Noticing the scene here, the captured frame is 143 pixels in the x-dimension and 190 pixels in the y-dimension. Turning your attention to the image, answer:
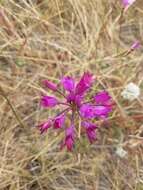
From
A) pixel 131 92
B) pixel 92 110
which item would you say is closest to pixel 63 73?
pixel 131 92

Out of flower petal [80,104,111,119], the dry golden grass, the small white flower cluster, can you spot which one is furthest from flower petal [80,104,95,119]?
the small white flower cluster

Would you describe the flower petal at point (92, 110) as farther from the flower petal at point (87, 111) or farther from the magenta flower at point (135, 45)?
the magenta flower at point (135, 45)

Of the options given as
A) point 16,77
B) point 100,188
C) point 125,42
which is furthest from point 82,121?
point 125,42

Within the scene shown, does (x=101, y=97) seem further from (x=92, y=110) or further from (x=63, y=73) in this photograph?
(x=63, y=73)

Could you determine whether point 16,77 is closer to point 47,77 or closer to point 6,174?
point 47,77

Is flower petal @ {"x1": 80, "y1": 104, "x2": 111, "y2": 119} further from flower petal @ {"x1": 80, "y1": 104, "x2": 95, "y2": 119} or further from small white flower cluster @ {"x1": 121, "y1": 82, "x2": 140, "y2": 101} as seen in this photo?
small white flower cluster @ {"x1": 121, "y1": 82, "x2": 140, "y2": 101}

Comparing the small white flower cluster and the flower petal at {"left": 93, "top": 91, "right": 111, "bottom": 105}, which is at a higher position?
the small white flower cluster
